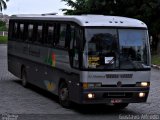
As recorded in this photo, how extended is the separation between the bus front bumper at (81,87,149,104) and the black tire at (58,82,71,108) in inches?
48.4

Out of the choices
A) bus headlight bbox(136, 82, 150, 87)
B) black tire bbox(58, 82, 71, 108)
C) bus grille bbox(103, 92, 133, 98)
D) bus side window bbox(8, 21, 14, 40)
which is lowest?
black tire bbox(58, 82, 71, 108)

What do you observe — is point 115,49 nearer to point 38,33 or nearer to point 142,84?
point 142,84

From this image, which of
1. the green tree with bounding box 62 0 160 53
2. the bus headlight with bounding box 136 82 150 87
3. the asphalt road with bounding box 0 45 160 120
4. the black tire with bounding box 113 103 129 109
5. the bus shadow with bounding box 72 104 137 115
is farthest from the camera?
the green tree with bounding box 62 0 160 53

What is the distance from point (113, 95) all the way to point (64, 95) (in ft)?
5.79

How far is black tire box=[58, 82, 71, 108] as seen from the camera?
48.6 ft

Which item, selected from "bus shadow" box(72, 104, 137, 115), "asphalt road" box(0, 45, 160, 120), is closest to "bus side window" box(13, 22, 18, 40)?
"asphalt road" box(0, 45, 160, 120)

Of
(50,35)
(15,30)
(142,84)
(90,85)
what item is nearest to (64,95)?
(90,85)

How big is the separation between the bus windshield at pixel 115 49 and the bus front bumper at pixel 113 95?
1.83 ft

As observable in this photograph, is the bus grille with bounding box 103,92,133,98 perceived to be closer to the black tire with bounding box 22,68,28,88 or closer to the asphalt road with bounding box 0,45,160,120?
the asphalt road with bounding box 0,45,160,120

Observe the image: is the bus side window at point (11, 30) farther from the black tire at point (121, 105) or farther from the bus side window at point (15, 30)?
the black tire at point (121, 105)

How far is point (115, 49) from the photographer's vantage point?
13.9m

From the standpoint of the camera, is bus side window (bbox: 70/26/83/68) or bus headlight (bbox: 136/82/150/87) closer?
bus side window (bbox: 70/26/83/68)

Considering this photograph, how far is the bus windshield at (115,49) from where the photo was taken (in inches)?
540

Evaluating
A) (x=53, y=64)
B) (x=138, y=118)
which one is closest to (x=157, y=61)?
(x=53, y=64)
